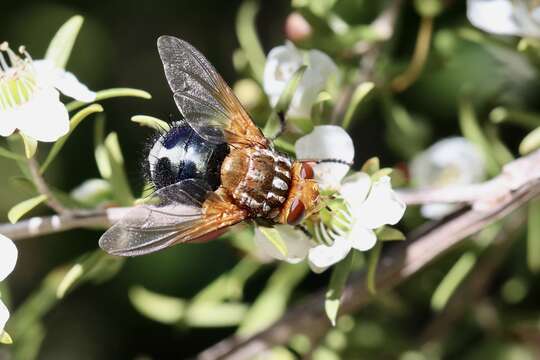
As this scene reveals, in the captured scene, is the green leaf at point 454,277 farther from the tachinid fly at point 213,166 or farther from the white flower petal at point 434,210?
the tachinid fly at point 213,166

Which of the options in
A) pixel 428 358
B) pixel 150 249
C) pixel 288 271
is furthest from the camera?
pixel 428 358

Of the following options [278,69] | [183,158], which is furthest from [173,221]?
[278,69]

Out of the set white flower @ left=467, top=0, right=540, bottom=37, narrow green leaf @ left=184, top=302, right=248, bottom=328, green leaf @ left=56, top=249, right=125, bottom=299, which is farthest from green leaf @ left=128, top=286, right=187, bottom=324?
white flower @ left=467, top=0, right=540, bottom=37

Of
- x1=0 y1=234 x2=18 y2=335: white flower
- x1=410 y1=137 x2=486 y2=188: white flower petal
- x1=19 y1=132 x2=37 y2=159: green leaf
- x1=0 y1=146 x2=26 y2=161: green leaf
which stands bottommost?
x1=410 y1=137 x2=486 y2=188: white flower petal

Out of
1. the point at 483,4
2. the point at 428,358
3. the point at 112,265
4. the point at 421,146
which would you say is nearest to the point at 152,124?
the point at 112,265

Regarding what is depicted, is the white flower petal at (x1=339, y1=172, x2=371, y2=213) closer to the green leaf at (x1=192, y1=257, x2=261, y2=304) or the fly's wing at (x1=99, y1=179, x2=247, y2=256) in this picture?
the fly's wing at (x1=99, y1=179, x2=247, y2=256)

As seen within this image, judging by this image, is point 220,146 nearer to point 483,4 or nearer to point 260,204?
point 260,204
